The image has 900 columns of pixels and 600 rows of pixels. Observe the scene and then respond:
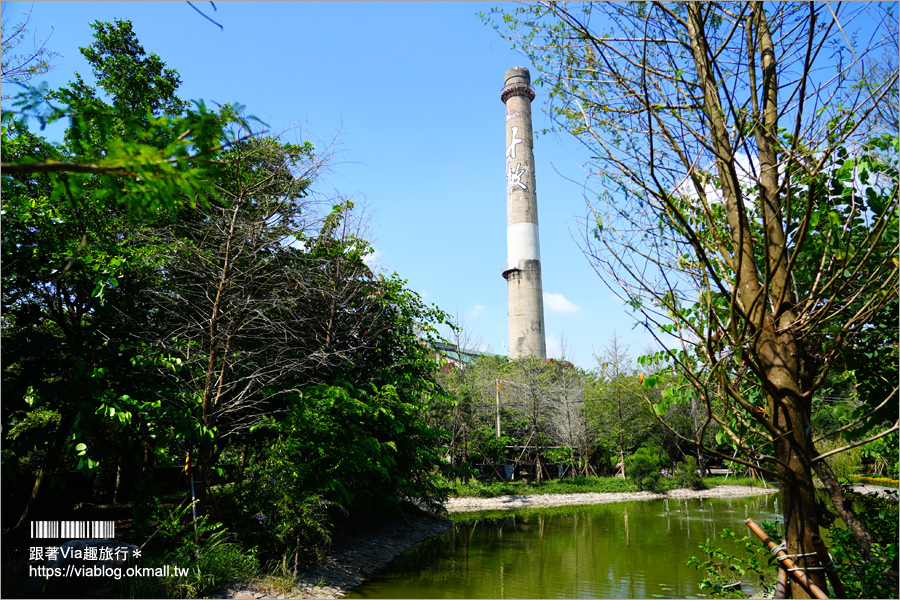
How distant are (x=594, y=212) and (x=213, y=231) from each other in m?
6.50

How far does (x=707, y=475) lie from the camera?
29.6 meters

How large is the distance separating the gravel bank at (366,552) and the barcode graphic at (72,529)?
2.50 metres

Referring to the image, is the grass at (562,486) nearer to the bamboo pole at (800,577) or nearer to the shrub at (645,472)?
the shrub at (645,472)

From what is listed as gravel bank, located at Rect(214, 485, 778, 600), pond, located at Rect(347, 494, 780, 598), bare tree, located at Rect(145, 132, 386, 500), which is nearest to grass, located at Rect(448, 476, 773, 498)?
gravel bank, located at Rect(214, 485, 778, 600)

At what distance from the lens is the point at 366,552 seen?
10.4m

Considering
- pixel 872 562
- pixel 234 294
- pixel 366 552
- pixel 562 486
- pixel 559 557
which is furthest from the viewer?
pixel 562 486

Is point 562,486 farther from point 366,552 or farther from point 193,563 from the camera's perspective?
point 193,563

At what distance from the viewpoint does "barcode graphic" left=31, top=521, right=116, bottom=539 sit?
24.6 feet

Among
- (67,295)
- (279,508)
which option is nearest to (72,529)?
(279,508)

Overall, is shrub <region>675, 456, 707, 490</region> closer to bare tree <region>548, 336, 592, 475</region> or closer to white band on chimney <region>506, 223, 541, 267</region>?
bare tree <region>548, 336, 592, 475</region>

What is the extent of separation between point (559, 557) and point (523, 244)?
28558mm

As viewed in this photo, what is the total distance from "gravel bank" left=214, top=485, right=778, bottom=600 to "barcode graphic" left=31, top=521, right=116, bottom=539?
250cm

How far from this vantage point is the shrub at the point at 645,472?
24.0m

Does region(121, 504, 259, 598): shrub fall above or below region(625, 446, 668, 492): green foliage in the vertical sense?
above
